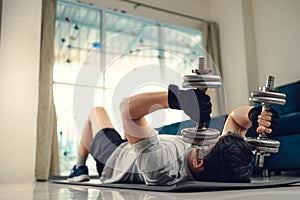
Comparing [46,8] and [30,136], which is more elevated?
[46,8]

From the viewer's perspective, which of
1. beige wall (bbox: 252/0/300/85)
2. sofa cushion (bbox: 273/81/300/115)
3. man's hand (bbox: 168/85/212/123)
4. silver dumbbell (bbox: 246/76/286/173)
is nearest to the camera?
man's hand (bbox: 168/85/212/123)

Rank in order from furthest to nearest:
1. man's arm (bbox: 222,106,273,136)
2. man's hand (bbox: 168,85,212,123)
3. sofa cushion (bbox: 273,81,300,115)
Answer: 1. sofa cushion (bbox: 273,81,300,115)
2. man's arm (bbox: 222,106,273,136)
3. man's hand (bbox: 168,85,212,123)

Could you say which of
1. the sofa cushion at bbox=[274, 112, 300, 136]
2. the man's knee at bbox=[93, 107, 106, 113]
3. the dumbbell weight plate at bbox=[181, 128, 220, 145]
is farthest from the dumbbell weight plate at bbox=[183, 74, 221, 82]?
the sofa cushion at bbox=[274, 112, 300, 136]

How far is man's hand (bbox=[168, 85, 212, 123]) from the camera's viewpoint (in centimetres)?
93

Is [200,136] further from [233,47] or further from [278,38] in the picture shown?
[233,47]

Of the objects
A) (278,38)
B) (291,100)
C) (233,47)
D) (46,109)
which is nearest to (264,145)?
(291,100)

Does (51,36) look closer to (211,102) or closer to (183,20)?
(183,20)

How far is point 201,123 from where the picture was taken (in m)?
0.95

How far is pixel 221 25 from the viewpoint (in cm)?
378

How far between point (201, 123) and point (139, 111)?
21cm

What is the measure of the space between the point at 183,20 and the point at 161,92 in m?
2.94

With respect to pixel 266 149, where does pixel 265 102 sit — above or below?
above

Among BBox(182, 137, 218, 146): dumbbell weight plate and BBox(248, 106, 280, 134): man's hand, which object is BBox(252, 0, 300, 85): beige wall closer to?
BBox(248, 106, 280, 134): man's hand

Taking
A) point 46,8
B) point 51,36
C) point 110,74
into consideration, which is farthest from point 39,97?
point 110,74
